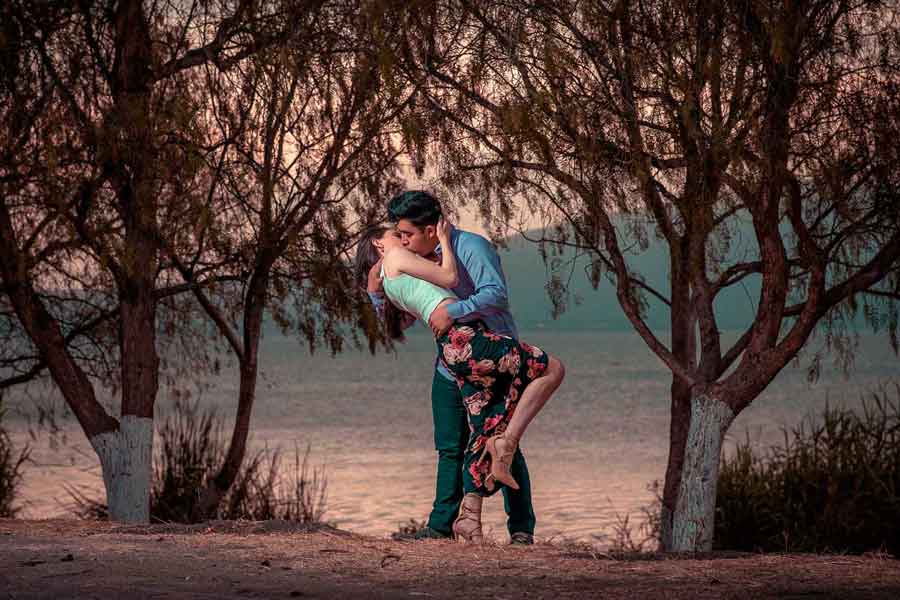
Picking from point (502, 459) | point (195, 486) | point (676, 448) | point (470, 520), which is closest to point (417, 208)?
point (502, 459)

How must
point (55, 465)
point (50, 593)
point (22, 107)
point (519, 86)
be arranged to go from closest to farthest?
1. point (50, 593)
2. point (519, 86)
3. point (22, 107)
4. point (55, 465)

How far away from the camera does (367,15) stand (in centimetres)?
733

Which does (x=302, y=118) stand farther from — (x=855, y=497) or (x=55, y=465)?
(x=55, y=465)

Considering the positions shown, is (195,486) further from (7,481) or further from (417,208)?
(417,208)

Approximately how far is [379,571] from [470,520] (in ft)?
2.78

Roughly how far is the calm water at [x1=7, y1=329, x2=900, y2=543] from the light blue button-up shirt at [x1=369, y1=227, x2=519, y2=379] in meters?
3.46

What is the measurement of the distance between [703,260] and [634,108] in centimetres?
98

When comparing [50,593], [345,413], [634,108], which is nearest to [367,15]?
[634,108]

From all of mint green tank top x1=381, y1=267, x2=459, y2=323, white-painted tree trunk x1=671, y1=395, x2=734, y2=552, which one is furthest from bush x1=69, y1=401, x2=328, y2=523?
mint green tank top x1=381, y1=267, x2=459, y2=323

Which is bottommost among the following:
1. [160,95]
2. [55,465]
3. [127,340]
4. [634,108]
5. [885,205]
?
[55,465]

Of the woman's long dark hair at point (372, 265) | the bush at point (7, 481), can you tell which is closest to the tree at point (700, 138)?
the woman's long dark hair at point (372, 265)

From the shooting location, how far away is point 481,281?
5.39 meters

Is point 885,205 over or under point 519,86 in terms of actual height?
under

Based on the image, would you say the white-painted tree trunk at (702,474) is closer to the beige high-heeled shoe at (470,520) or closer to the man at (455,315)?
the man at (455,315)
